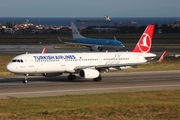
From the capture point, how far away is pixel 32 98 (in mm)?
34906

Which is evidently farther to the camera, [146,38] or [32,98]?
[146,38]

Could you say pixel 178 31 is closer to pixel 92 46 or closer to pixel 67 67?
pixel 92 46

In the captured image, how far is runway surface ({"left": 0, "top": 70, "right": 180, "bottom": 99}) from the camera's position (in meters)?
39.7

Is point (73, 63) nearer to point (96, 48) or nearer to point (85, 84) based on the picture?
point (85, 84)

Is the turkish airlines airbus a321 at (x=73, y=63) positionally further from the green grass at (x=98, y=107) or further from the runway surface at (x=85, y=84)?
the green grass at (x=98, y=107)

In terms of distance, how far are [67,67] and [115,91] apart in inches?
348

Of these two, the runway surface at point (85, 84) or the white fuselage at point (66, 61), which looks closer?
the runway surface at point (85, 84)

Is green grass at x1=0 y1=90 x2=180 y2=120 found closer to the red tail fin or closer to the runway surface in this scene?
the runway surface

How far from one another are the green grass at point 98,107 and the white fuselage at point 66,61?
9.97m

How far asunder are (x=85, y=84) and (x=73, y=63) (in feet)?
10.8

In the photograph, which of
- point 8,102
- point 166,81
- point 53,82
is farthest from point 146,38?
point 8,102

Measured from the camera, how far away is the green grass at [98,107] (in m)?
26.7

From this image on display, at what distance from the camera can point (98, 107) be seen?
29.8 metres

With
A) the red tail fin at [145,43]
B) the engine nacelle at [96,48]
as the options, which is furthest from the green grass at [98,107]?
the engine nacelle at [96,48]
